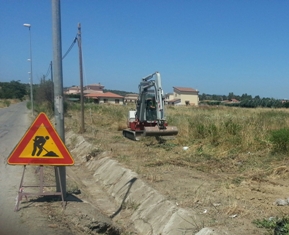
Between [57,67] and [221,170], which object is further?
[221,170]

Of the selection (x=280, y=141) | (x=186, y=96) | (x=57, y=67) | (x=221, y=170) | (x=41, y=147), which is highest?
(x=186, y=96)

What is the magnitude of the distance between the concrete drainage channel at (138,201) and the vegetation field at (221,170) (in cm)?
22

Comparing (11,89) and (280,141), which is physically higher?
(11,89)

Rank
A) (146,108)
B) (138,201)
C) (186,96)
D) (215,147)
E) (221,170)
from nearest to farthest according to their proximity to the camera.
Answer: (138,201)
(221,170)
(215,147)
(146,108)
(186,96)

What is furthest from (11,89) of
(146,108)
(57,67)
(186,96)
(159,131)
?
(57,67)

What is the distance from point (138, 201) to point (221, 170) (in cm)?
312

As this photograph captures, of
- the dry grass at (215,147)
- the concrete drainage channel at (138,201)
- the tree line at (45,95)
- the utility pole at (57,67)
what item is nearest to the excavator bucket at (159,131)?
the dry grass at (215,147)

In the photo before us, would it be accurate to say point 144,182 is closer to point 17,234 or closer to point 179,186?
point 179,186

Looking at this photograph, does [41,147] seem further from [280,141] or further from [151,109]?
[151,109]

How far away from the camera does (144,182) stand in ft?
26.8

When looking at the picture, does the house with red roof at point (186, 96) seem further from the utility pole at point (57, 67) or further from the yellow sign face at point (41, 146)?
the yellow sign face at point (41, 146)

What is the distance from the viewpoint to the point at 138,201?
7574 mm

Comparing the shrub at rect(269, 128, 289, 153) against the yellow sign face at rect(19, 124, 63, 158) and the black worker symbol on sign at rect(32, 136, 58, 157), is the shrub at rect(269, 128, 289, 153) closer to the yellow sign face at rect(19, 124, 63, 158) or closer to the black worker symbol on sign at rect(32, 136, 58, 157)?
the yellow sign face at rect(19, 124, 63, 158)

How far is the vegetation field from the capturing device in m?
5.77
